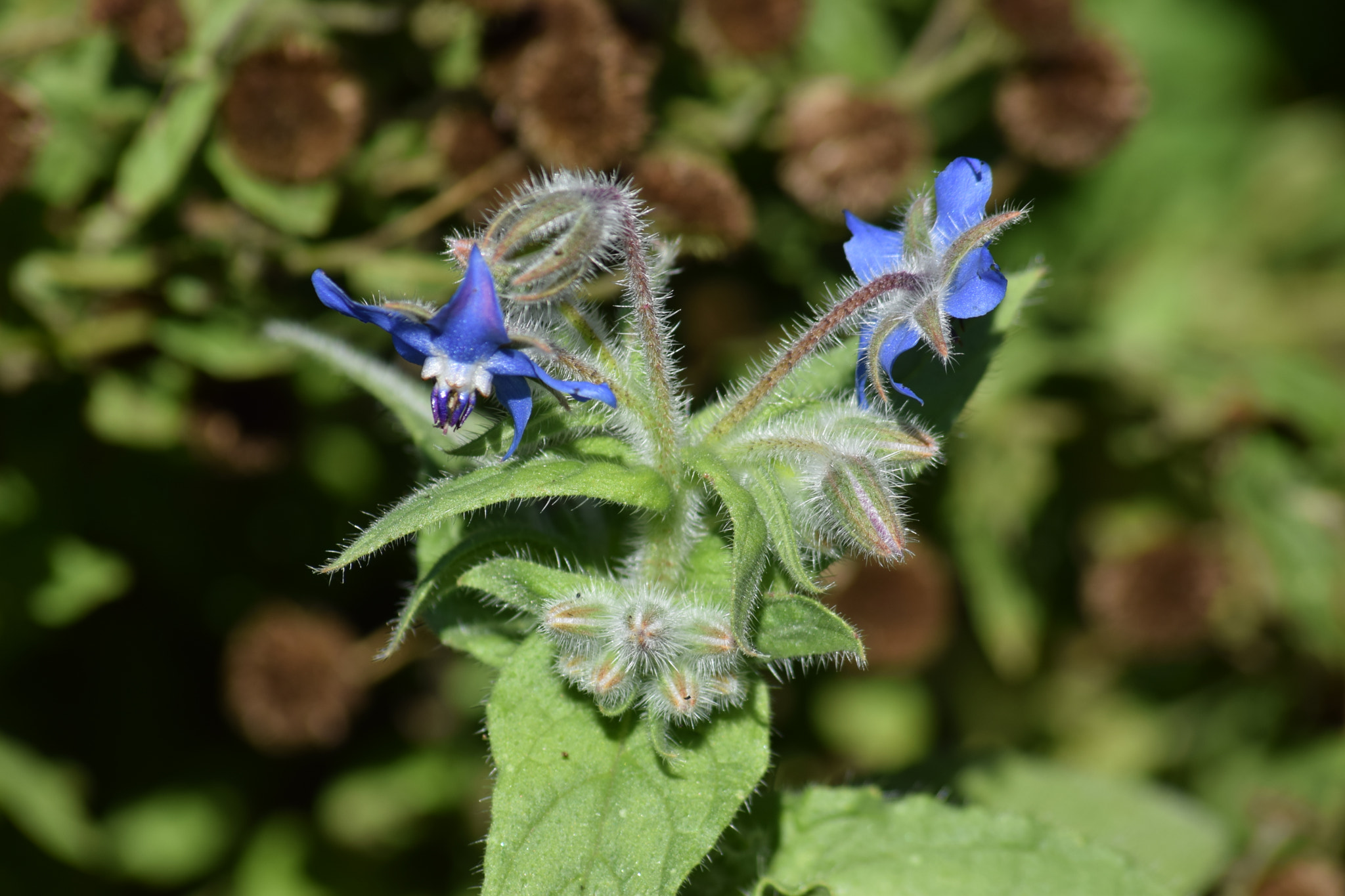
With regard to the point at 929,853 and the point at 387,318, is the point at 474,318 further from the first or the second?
the point at 929,853

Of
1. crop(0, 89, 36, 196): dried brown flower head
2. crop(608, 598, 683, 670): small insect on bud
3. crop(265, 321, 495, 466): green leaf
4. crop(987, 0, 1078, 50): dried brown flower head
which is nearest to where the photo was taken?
crop(608, 598, 683, 670): small insect on bud

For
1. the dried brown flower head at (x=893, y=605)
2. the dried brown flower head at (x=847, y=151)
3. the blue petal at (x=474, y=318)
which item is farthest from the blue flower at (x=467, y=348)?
the dried brown flower head at (x=893, y=605)

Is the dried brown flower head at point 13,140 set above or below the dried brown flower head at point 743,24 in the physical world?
below

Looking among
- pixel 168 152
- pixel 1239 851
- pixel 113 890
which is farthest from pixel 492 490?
pixel 1239 851

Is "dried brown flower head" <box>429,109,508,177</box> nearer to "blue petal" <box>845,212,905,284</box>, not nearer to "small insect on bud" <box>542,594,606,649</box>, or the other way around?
"blue petal" <box>845,212,905,284</box>

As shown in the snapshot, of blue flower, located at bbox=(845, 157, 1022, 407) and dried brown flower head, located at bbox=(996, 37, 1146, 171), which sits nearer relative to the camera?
blue flower, located at bbox=(845, 157, 1022, 407)

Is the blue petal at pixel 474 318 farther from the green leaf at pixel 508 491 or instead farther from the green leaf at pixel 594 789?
the green leaf at pixel 594 789

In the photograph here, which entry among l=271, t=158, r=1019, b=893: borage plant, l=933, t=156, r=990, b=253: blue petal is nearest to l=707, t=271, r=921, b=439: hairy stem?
l=271, t=158, r=1019, b=893: borage plant

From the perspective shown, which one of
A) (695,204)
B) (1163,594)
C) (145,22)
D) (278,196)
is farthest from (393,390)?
(1163,594)
